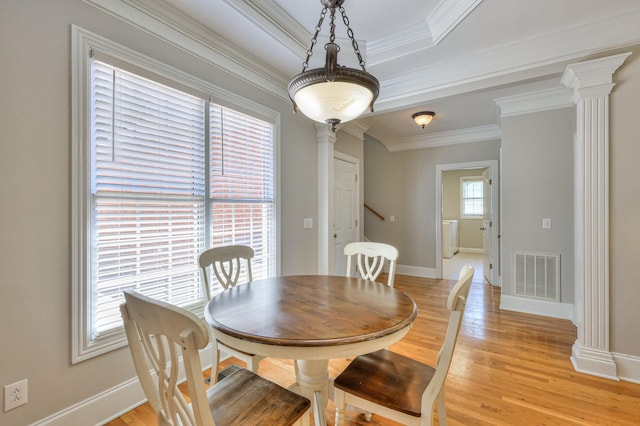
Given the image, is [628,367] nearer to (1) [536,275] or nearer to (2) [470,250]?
(1) [536,275]

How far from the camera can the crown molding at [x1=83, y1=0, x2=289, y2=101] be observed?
5.64ft

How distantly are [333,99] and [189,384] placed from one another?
4.31ft

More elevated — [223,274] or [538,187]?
[538,187]

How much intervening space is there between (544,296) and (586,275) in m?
1.48

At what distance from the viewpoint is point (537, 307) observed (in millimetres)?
3398

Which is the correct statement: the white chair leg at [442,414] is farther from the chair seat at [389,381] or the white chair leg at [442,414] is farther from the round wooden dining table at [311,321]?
the round wooden dining table at [311,321]

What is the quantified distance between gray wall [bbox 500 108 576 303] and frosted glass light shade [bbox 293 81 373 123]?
2951mm

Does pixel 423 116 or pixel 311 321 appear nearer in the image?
pixel 311 321

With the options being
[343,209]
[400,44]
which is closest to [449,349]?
[400,44]

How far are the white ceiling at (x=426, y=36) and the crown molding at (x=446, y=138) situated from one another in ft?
7.58

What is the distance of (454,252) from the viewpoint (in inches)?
303

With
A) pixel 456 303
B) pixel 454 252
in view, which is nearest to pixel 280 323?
pixel 456 303

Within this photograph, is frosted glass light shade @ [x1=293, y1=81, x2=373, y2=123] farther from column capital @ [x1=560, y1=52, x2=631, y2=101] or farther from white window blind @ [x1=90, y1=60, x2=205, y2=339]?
column capital @ [x1=560, y1=52, x2=631, y2=101]

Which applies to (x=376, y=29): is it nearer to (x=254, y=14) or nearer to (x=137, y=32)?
(x=254, y=14)
